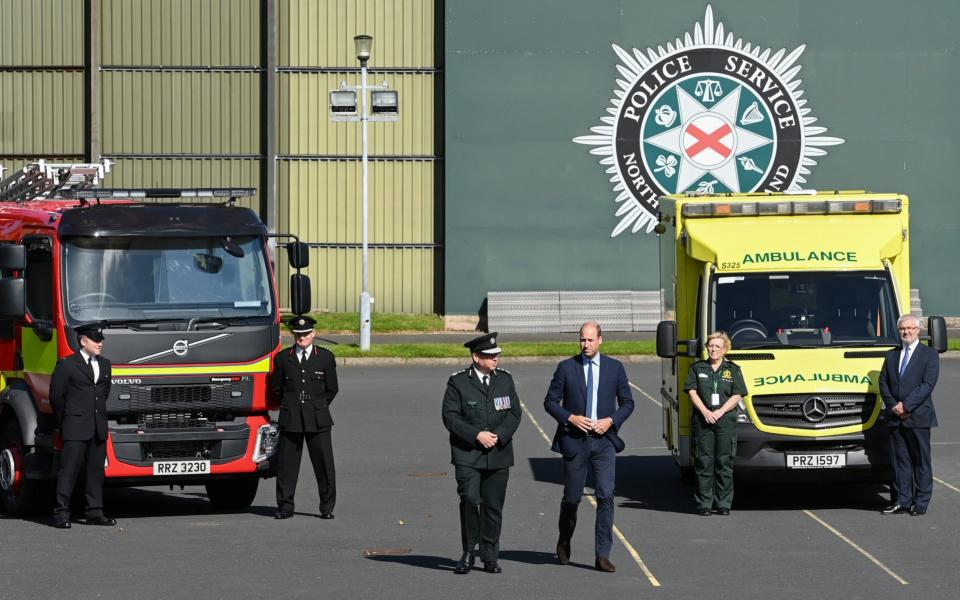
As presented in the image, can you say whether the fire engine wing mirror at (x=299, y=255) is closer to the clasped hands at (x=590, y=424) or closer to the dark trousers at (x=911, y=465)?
the clasped hands at (x=590, y=424)

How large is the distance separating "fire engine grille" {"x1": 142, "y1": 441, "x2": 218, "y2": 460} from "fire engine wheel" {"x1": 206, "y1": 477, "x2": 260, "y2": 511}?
79cm

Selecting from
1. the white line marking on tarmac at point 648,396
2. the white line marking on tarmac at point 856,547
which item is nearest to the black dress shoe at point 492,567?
the white line marking on tarmac at point 856,547

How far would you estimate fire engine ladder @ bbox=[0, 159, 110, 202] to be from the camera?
67.6ft

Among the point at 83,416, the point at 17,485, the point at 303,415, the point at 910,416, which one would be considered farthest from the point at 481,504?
the point at 17,485

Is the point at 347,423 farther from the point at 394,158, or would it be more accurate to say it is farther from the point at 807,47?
the point at 807,47

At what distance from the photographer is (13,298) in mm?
15594

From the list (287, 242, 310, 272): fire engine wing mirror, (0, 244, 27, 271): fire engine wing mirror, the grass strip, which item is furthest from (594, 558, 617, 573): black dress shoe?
the grass strip

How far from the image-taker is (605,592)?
1198cm

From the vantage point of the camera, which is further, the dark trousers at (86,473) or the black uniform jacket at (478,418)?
the dark trousers at (86,473)

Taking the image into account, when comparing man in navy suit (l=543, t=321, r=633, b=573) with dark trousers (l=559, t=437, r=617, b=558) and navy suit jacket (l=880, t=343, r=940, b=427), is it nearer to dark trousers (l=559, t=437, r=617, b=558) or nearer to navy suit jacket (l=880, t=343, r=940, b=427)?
dark trousers (l=559, t=437, r=617, b=558)

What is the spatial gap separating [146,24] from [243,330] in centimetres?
2676

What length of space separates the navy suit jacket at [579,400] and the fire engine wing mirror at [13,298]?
541 cm

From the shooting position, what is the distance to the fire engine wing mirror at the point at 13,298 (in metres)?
15.6

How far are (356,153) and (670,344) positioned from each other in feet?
82.8
